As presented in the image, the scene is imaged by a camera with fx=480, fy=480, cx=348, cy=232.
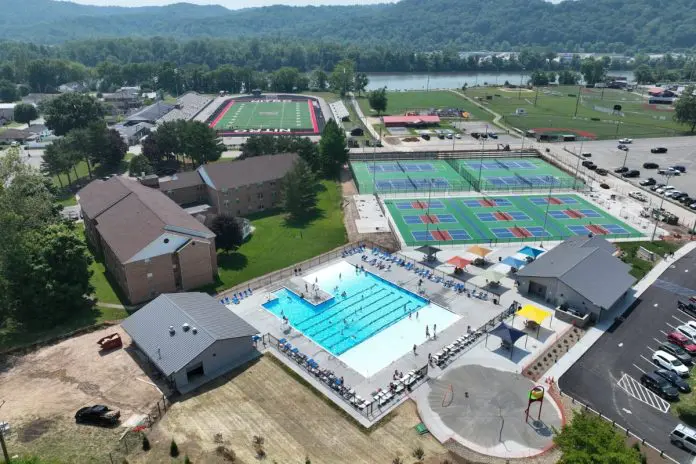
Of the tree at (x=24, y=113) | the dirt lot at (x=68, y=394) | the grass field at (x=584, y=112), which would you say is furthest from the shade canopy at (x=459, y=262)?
the tree at (x=24, y=113)

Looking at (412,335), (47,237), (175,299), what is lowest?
(412,335)

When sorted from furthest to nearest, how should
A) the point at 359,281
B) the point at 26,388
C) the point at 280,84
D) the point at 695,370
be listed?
the point at 280,84, the point at 359,281, the point at 695,370, the point at 26,388

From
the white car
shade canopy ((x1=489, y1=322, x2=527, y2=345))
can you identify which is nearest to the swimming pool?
shade canopy ((x1=489, y1=322, x2=527, y2=345))

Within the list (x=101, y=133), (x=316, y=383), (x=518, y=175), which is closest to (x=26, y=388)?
(x=316, y=383)

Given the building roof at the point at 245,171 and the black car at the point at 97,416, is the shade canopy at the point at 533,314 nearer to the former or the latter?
the black car at the point at 97,416

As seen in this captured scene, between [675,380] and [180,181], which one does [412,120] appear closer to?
[180,181]

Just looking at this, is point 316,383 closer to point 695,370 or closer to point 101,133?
point 695,370
